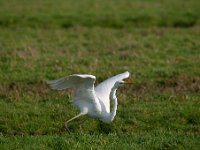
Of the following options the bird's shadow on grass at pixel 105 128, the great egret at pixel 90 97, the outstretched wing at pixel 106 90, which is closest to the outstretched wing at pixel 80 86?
the great egret at pixel 90 97

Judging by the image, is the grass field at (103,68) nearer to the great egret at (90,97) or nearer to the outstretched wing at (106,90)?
the great egret at (90,97)

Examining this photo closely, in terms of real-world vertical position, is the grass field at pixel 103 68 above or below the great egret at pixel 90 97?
below

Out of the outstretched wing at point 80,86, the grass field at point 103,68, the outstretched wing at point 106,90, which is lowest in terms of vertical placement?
the grass field at point 103,68

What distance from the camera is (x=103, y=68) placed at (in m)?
16.0

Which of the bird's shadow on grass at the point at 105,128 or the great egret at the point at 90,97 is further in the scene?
the bird's shadow on grass at the point at 105,128

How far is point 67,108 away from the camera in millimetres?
12570

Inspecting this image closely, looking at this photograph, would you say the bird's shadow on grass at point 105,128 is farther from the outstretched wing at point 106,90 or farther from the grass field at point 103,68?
the outstretched wing at point 106,90

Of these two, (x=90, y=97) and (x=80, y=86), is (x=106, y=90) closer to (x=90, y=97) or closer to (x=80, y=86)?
(x=90, y=97)

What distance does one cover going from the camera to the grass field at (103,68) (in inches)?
412

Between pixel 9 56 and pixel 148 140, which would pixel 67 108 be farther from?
pixel 9 56

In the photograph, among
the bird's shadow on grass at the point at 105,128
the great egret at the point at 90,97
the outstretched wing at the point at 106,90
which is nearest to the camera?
the great egret at the point at 90,97

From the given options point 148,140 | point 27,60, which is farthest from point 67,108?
point 27,60

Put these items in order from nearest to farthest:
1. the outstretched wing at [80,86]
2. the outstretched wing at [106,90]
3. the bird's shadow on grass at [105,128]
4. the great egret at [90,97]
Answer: the outstretched wing at [80,86], the great egret at [90,97], the outstretched wing at [106,90], the bird's shadow on grass at [105,128]

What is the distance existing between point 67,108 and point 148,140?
3.03 metres
